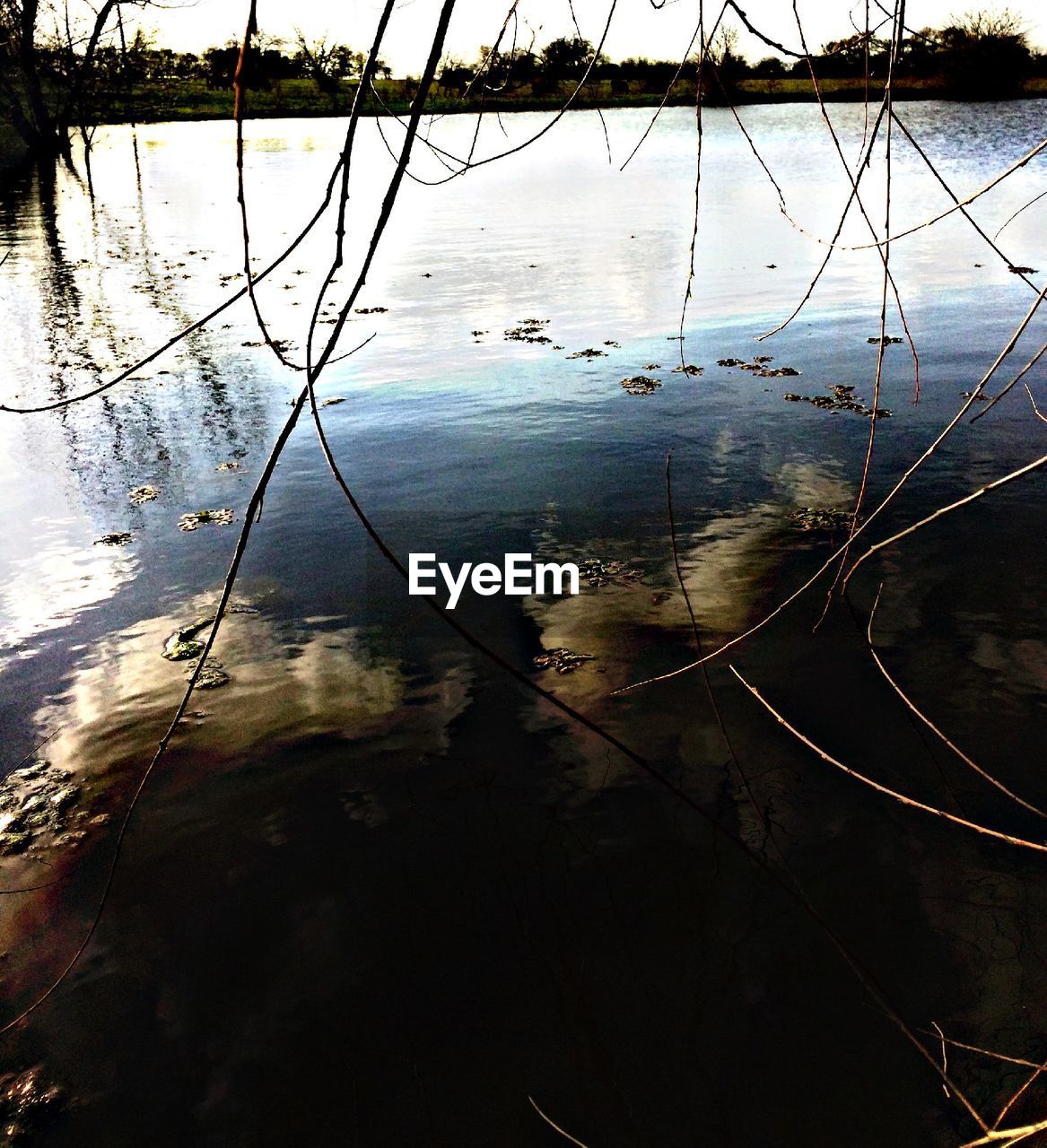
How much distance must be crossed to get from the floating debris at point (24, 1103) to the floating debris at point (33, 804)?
2.93 ft

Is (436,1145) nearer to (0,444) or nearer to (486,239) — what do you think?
(0,444)

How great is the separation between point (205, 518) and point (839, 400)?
15.1 feet

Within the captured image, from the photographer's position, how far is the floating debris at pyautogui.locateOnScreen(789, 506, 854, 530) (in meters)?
5.09

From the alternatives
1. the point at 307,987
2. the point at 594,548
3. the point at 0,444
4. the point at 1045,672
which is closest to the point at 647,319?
the point at 594,548

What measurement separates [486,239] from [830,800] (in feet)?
44.7

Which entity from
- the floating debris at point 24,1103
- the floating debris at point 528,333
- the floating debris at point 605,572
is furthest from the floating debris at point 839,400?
the floating debris at point 24,1103

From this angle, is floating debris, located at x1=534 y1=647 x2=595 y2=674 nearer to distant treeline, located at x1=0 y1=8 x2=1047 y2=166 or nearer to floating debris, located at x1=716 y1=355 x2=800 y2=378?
distant treeline, located at x1=0 y1=8 x2=1047 y2=166

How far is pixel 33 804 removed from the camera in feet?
10.7

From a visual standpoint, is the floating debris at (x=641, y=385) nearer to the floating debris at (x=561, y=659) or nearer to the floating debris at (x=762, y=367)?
the floating debris at (x=762, y=367)

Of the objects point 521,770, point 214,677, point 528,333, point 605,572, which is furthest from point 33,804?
point 528,333

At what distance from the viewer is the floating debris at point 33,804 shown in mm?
3107

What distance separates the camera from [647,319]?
9.60 m

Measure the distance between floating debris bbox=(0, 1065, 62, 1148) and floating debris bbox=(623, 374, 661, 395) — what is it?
6031mm

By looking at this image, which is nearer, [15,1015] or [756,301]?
[15,1015]
